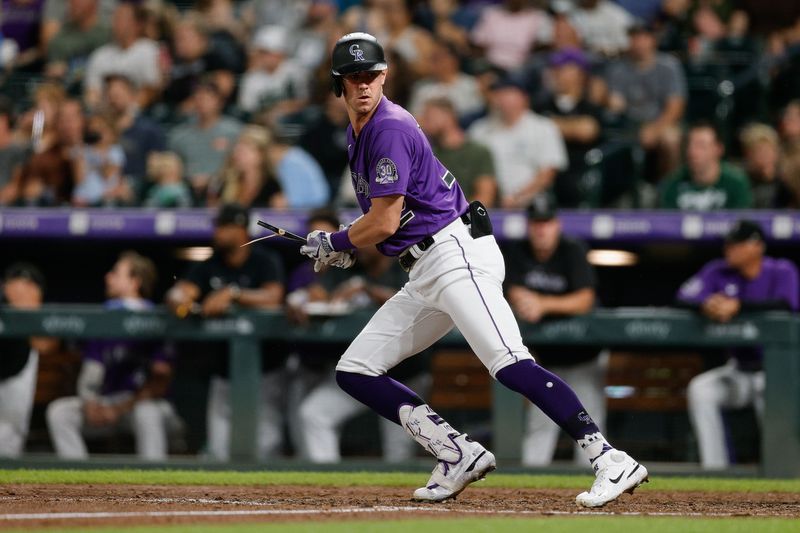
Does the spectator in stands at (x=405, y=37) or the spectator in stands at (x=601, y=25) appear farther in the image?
the spectator in stands at (x=601, y=25)

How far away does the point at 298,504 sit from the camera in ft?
15.5

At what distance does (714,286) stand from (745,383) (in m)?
0.60

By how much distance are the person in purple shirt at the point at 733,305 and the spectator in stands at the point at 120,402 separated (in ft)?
9.80

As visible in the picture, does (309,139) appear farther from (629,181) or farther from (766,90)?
(766,90)

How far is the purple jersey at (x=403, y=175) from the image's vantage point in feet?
14.5

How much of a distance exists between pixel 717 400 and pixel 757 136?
2092 millimetres

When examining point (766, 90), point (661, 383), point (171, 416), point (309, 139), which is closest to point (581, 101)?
point (766, 90)

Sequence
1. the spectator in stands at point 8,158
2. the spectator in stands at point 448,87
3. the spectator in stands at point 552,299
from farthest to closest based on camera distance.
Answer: the spectator in stands at point 448,87 < the spectator in stands at point 8,158 < the spectator in stands at point 552,299

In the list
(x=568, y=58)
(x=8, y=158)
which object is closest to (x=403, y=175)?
(x=568, y=58)

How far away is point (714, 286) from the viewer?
7020mm

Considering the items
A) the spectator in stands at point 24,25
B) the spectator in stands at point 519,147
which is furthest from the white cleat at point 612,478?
the spectator in stands at point 24,25

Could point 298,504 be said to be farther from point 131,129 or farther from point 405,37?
Result: point 405,37

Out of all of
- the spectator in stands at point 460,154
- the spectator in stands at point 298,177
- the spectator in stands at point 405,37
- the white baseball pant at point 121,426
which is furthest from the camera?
the spectator in stands at point 405,37

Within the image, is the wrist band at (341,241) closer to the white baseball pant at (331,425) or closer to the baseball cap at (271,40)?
the white baseball pant at (331,425)
